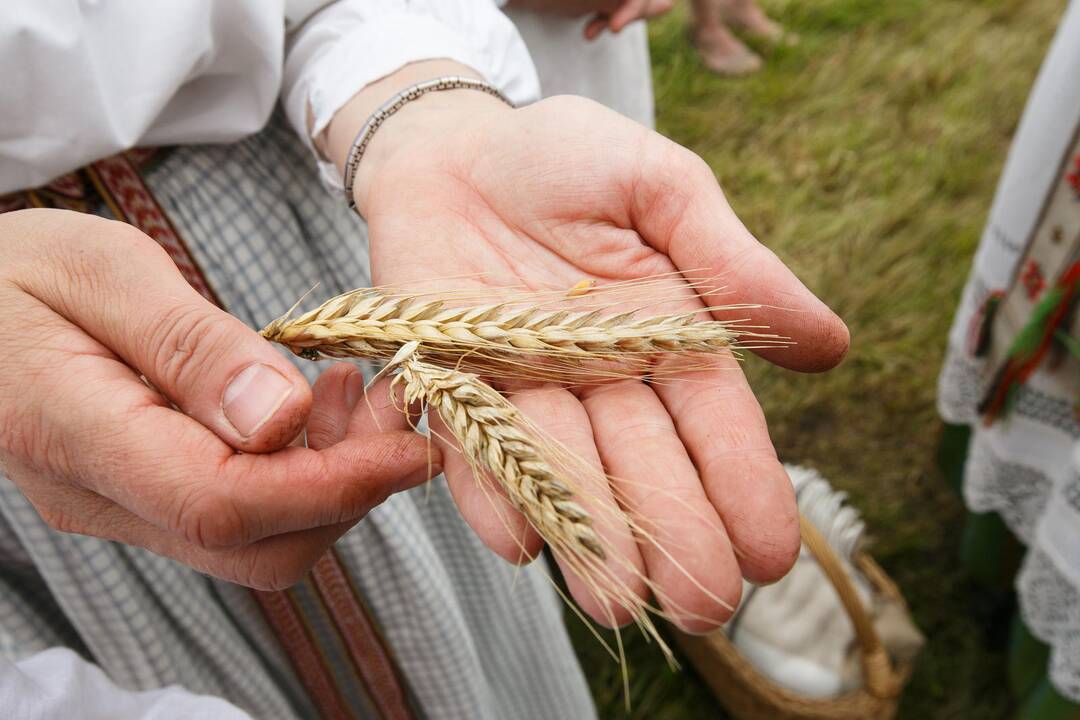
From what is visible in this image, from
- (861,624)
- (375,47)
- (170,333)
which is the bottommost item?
(861,624)

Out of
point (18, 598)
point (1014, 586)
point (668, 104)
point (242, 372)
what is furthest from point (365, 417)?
point (668, 104)

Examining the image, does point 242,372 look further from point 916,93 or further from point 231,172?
point 916,93

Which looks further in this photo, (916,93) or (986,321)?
(916,93)

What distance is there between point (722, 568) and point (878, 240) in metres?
2.94

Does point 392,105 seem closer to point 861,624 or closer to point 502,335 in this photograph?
point 502,335

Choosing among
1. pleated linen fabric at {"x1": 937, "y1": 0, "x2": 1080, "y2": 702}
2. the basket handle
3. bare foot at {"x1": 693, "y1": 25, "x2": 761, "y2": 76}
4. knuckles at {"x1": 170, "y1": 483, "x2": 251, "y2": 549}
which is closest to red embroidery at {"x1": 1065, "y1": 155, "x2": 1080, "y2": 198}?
pleated linen fabric at {"x1": 937, "y1": 0, "x2": 1080, "y2": 702}

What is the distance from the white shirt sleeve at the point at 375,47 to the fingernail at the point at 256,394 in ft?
1.73

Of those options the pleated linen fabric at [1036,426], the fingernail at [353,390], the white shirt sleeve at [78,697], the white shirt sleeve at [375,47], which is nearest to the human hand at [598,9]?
the white shirt sleeve at [375,47]

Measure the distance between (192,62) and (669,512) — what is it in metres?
0.90

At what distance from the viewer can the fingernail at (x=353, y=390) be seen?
3.42ft

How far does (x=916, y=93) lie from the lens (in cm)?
388

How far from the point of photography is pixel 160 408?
85 cm

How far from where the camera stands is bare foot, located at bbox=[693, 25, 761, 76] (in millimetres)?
4094

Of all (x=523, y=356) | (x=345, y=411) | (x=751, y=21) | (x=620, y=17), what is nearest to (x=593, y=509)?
(x=523, y=356)
